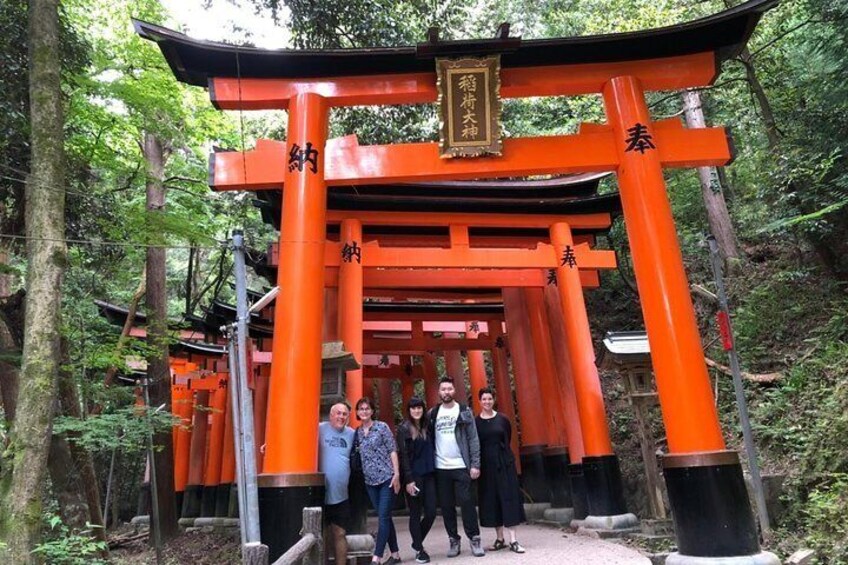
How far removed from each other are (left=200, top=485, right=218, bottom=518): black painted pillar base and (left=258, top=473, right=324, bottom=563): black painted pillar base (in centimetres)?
1134

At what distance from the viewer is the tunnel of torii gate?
18.4 ft

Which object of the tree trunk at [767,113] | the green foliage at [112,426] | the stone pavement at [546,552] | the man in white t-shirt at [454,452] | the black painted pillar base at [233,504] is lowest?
the stone pavement at [546,552]

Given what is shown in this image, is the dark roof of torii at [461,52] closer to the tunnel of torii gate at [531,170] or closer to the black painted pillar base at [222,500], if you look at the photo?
the tunnel of torii gate at [531,170]

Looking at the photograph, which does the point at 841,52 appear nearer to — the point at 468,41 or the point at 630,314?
the point at 468,41

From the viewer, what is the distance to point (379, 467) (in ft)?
18.2

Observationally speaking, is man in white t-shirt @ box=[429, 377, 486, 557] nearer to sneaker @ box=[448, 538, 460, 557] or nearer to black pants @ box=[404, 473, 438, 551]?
black pants @ box=[404, 473, 438, 551]

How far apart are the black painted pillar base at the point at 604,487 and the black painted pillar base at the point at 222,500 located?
1025 cm

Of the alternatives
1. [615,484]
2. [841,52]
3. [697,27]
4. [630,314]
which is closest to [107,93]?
[697,27]

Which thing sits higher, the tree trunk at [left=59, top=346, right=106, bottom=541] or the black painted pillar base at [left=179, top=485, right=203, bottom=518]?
the tree trunk at [left=59, top=346, right=106, bottom=541]

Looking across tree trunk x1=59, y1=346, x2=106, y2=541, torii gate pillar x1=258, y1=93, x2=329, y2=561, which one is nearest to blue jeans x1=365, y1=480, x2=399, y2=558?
torii gate pillar x1=258, y1=93, x2=329, y2=561

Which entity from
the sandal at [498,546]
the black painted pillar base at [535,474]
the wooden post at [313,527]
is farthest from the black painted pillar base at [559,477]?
the wooden post at [313,527]

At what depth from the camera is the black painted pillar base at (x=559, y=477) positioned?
32.1 ft

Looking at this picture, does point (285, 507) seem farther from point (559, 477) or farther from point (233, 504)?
point (233, 504)

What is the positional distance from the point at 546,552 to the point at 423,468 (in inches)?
73.4
